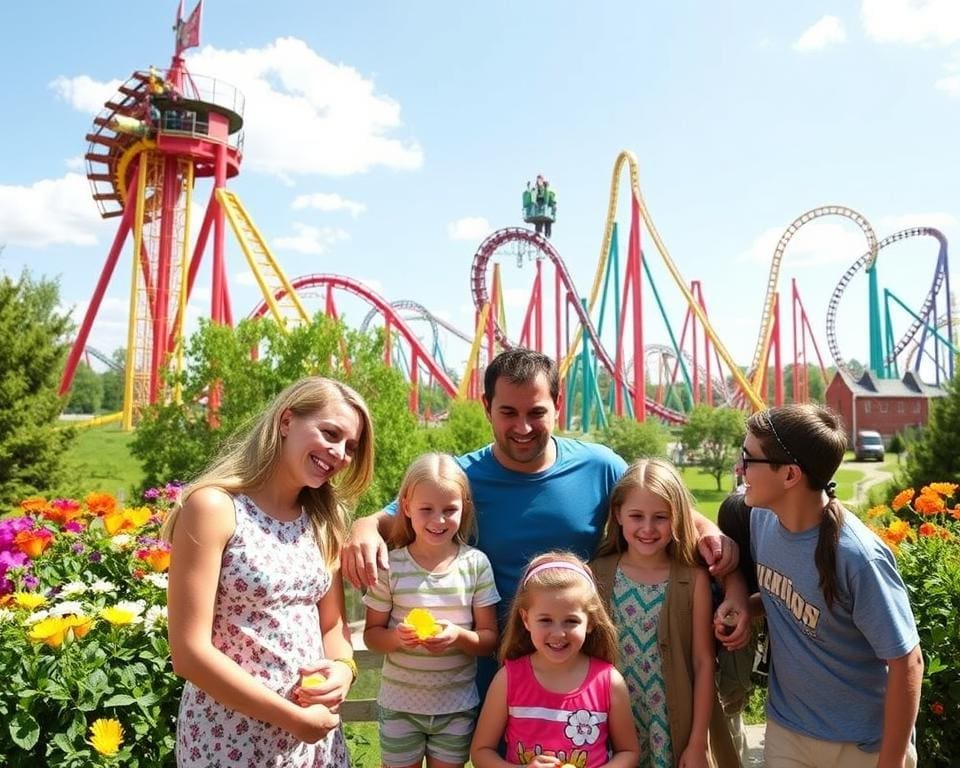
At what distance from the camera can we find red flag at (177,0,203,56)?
24.3 meters

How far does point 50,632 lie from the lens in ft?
6.47

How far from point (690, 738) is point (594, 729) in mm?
297

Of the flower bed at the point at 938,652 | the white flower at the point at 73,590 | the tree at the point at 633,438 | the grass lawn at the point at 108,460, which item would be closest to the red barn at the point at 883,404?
the tree at the point at 633,438

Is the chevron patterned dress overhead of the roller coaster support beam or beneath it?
beneath

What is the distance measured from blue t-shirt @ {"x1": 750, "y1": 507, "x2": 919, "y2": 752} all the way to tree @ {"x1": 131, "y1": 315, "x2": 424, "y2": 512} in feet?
33.2

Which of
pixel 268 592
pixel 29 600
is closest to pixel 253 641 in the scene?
Answer: pixel 268 592

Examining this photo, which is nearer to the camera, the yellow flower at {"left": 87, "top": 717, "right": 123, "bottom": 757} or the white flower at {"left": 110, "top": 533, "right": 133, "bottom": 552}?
the yellow flower at {"left": 87, "top": 717, "right": 123, "bottom": 757}

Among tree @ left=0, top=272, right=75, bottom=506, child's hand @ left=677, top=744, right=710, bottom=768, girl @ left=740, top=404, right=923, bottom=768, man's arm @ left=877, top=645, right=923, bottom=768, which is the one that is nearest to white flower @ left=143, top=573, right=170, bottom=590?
child's hand @ left=677, top=744, right=710, bottom=768

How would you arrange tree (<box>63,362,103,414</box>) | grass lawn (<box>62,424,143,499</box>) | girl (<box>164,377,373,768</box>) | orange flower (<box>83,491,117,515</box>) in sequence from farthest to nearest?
tree (<box>63,362,103,414</box>)
grass lawn (<box>62,424,143,499</box>)
orange flower (<box>83,491,117,515</box>)
girl (<box>164,377,373,768</box>)

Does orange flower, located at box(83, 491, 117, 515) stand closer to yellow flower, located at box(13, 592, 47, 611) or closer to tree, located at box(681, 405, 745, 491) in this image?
yellow flower, located at box(13, 592, 47, 611)

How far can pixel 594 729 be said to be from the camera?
1.97 metres

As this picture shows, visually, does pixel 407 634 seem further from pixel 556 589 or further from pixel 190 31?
pixel 190 31

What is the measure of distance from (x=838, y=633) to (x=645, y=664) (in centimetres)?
53

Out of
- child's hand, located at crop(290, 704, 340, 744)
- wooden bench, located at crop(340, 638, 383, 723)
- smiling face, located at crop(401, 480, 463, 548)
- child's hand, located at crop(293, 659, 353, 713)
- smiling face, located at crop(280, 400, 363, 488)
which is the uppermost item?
smiling face, located at crop(280, 400, 363, 488)
